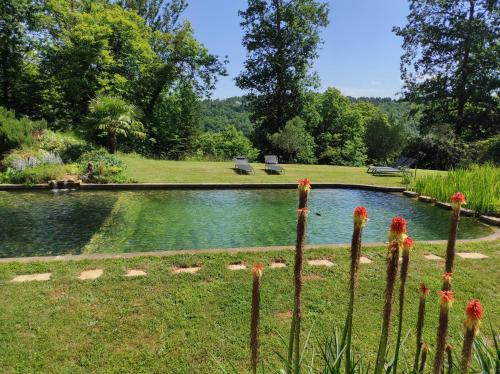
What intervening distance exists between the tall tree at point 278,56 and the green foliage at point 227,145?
1381mm

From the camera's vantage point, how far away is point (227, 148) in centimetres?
3475

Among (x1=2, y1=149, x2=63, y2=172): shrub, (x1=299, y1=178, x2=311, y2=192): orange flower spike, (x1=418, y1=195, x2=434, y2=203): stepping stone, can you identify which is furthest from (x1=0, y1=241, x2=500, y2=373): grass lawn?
(x1=2, y1=149, x2=63, y2=172): shrub

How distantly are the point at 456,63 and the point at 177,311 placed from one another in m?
27.6

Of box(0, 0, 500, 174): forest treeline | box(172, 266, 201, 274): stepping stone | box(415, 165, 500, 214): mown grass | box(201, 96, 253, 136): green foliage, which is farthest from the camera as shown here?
box(201, 96, 253, 136): green foliage

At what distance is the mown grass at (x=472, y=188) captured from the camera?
8.13 meters

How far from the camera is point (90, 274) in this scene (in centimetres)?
427

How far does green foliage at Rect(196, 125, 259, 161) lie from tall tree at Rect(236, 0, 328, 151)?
138cm

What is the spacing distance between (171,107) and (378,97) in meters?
72.5

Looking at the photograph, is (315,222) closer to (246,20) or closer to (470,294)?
(470,294)

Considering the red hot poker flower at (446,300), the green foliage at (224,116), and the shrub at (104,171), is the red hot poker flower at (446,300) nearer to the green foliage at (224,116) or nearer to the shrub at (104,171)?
the shrub at (104,171)

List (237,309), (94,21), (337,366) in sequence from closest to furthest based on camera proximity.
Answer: (337,366)
(237,309)
(94,21)

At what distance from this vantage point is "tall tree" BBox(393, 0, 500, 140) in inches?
911

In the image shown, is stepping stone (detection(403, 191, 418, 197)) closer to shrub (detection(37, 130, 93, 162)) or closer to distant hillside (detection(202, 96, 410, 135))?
shrub (detection(37, 130, 93, 162))

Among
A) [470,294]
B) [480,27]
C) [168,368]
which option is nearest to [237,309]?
[168,368]
